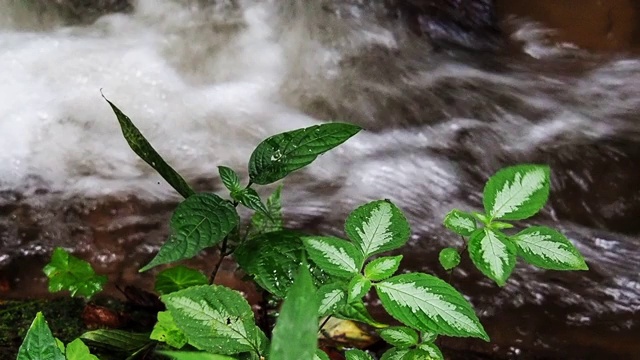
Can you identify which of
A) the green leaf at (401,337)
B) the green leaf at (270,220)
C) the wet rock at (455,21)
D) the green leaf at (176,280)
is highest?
the wet rock at (455,21)

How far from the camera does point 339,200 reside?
2.24m

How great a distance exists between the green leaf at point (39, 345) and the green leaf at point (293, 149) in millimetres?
418

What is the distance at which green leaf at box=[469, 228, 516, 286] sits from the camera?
0.89m

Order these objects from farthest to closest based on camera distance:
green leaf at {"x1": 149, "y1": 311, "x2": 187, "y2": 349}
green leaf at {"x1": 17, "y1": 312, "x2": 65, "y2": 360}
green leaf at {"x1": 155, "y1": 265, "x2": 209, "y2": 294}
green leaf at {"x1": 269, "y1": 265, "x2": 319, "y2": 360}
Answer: green leaf at {"x1": 155, "y1": 265, "x2": 209, "y2": 294} < green leaf at {"x1": 149, "y1": 311, "x2": 187, "y2": 349} < green leaf at {"x1": 17, "y1": 312, "x2": 65, "y2": 360} < green leaf at {"x1": 269, "y1": 265, "x2": 319, "y2": 360}

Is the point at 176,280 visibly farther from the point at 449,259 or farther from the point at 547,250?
the point at 547,250

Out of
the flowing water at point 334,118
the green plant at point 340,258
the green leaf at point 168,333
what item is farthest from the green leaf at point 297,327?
the flowing water at point 334,118

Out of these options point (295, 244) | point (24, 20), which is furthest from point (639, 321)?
point (24, 20)

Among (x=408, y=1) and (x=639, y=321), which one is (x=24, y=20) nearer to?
(x=408, y=1)

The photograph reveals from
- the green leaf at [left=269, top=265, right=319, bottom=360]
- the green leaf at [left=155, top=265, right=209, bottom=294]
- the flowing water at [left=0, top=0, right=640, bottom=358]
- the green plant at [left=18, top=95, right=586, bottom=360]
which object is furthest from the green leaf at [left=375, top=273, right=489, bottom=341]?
the flowing water at [left=0, top=0, right=640, bottom=358]

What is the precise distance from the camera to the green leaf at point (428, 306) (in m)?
0.81

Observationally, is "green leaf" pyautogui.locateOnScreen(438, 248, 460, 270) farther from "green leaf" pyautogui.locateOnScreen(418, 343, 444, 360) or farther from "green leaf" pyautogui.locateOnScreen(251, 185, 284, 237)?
"green leaf" pyautogui.locateOnScreen(251, 185, 284, 237)

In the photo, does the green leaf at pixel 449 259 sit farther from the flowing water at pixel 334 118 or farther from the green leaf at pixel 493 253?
the flowing water at pixel 334 118

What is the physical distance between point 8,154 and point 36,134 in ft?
0.48

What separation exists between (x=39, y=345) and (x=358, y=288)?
427 millimetres
